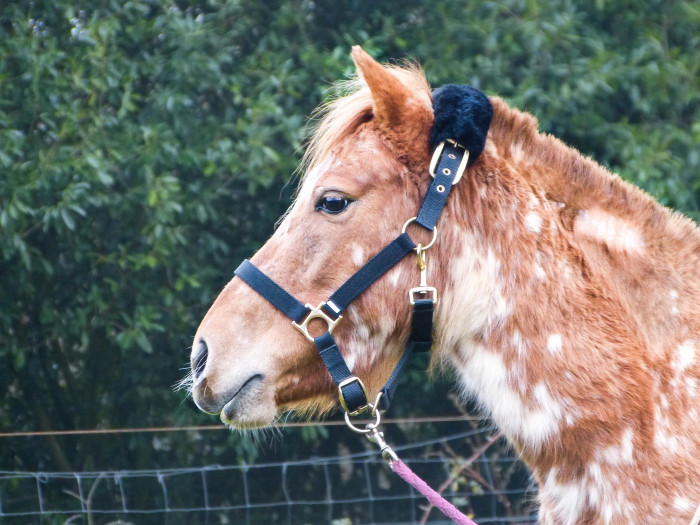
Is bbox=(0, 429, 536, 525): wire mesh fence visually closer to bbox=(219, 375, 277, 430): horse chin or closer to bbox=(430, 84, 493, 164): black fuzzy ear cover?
bbox=(219, 375, 277, 430): horse chin

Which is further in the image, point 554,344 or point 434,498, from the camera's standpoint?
point 434,498

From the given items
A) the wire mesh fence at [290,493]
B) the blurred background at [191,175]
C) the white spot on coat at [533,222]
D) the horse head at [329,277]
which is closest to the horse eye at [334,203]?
the horse head at [329,277]

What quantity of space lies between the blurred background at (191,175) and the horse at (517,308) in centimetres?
205

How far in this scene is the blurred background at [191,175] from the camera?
3996 millimetres

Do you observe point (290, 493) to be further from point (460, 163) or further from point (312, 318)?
point (460, 163)

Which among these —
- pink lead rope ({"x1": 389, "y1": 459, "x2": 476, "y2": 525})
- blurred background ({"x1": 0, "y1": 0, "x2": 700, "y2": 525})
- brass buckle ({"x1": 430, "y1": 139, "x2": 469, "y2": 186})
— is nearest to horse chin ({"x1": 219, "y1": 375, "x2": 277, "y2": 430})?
pink lead rope ({"x1": 389, "y1": 459, "x2": 476, "y2": 525})

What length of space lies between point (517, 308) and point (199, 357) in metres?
0.82

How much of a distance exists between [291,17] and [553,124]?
1710 millimetres

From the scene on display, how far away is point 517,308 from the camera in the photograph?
1.82 metres

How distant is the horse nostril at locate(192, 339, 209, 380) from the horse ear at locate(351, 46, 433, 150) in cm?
73

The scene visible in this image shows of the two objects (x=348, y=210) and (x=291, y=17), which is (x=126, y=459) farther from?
(x=348, y=210)

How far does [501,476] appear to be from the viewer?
16.1 feet

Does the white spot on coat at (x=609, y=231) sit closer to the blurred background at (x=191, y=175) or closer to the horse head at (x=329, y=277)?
the horse head at (x=329, y=277)

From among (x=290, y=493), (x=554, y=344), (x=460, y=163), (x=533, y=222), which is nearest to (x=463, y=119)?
(x=460, y=163)
